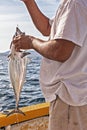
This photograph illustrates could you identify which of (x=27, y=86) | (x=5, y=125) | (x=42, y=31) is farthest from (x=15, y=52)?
(x=27, y=86)

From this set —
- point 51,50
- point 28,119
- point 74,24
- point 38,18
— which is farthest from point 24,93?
point 74,24

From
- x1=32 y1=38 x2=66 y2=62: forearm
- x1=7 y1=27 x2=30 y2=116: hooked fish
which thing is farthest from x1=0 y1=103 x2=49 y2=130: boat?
x1=32 y1=38 x2=66 y2=62: forearm

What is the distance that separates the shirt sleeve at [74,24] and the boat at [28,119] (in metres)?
1.32

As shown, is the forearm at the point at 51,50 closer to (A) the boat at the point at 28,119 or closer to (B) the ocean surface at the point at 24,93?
(A) the boat at the point at 28,119

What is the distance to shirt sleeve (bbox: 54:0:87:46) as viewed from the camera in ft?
7.30

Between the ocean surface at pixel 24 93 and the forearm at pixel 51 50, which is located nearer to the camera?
the forearm at pixel 51 50

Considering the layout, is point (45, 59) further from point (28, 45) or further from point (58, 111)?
point (58, 111)

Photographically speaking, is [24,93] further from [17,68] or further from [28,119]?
[17,68]

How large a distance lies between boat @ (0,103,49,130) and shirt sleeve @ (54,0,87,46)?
132 centimetres

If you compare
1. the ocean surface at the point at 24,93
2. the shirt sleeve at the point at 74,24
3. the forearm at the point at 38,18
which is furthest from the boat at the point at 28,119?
the ocean surface at the point at 24,93

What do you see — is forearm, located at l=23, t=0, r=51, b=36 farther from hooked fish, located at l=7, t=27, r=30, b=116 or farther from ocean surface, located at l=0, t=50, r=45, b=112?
ocean surface, located at l=0, t=50, r=45, b=112

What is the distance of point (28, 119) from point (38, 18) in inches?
43.1

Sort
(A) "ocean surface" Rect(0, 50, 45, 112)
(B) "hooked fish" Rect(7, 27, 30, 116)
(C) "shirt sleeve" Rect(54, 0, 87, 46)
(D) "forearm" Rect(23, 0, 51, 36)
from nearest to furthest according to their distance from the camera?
1. (C) "shirt sleeve" Rect(54, 0, 87, 46)
2. (B) "hooked fish" Rect(7, 27, 30, 116)
3. (D) "forearm" Rect(23, 0, 51, 36)
4. (A) "ocean surface" Rect(0, 50, 45, 112)

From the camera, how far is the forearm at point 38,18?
2928 millimetres
